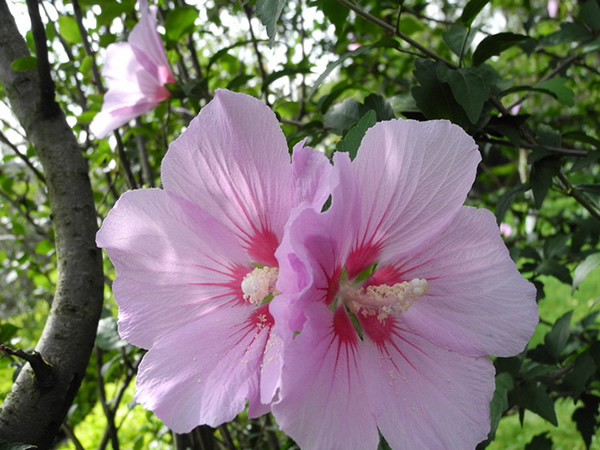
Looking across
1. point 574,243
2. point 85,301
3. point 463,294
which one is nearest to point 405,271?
point 463,294

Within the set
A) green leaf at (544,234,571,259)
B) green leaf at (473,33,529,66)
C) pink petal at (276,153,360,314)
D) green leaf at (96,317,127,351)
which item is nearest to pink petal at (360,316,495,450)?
pink petal at (276,153,360,314)

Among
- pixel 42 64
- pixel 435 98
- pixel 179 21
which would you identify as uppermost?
pixel 179 21

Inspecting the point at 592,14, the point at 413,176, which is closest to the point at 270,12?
the point at 413,176

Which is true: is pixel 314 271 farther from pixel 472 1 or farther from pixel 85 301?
pixel 472 1

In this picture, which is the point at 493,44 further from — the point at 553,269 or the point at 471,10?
the point at 553,269

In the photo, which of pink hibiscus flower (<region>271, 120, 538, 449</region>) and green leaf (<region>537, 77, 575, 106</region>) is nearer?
pink hibiscus flower (<region>271, 120, 538, 449</region>)

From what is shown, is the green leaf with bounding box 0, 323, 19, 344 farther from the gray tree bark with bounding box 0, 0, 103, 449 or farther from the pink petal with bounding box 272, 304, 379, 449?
the pink petal with bounding box 272, 304, 379, 449
